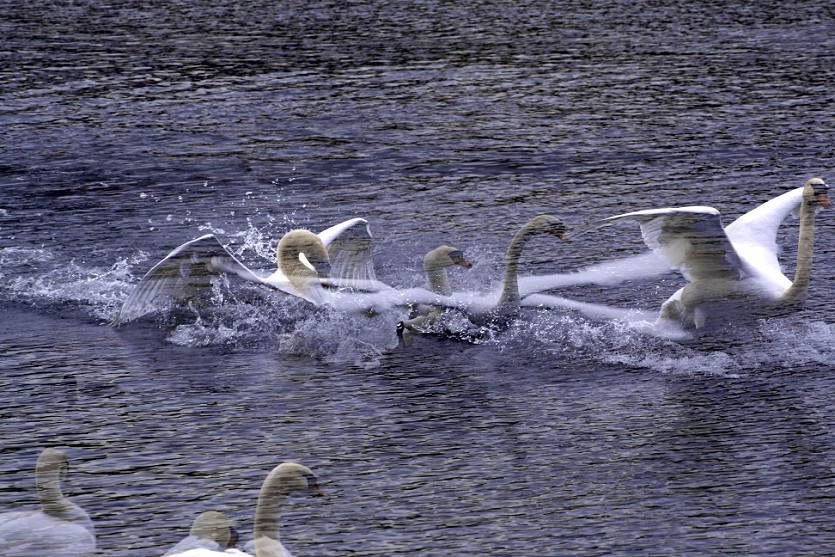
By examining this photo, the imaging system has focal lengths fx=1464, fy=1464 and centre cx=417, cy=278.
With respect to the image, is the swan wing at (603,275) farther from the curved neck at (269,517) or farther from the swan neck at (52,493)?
the swan neck at (52,493)

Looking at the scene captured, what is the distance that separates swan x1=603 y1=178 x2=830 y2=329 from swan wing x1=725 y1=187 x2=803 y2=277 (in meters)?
0.01

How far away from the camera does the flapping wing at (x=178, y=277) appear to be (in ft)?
29.4

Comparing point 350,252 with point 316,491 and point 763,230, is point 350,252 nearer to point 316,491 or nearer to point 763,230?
point 763,230

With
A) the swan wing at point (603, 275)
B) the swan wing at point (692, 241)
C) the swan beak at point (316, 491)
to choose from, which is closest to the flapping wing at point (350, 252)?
the swan wing at point (603, 275)

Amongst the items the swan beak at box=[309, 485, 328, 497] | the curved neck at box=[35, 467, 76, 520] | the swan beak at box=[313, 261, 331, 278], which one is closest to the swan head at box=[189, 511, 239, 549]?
the swan beak at box=[309, 485, 328, 497]

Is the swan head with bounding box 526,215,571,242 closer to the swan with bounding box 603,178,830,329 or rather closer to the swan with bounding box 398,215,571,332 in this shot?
the swan with bounding box 398,215,571,332

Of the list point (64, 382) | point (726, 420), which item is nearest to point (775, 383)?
point (726, 420)

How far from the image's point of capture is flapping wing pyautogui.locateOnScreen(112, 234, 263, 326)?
895 cm

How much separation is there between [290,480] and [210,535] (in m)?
0.44

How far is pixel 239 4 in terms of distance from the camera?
71.4 ft

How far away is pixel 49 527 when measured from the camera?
19.8ft

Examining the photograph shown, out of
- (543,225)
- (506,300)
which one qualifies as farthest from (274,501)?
(543,225)

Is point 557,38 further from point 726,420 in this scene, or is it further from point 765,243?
point 726,420

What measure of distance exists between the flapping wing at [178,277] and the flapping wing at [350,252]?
3.14 feet
